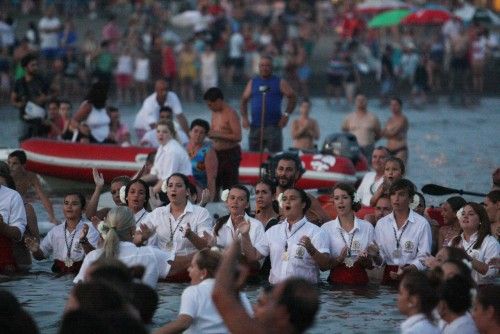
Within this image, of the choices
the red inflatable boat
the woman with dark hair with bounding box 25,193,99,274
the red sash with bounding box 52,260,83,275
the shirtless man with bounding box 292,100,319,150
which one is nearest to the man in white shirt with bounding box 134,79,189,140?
the red inflatable boat

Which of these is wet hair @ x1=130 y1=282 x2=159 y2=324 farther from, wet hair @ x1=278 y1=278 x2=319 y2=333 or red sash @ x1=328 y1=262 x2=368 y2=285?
red sash @ x1=328 y1=262 x2=368 y2=285

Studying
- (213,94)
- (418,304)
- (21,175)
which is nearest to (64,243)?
(21,175)

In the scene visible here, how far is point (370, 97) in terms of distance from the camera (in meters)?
44.0

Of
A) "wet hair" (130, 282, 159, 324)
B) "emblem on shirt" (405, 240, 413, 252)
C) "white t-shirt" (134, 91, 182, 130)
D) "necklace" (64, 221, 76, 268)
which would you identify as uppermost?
"white t-shirt" (134, 91, 182, 130)

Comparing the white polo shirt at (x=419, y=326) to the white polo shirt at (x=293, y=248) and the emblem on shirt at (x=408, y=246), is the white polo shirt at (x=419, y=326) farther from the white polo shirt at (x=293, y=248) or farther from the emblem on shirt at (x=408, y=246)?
the emblem on shirt at (x=408, y=246)

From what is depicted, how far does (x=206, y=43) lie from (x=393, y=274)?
94.7 feet

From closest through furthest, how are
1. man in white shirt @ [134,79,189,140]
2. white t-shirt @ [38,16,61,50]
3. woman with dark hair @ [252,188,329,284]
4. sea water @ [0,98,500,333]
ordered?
sea water @ [0,98,500,333] < woman with dark hair @ [252,188,329,284] < man in white shirt @ [134,79,189,140] < white t-shirt @ [38,16,61,50]

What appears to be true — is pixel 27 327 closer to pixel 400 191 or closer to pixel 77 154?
pixel 400 191

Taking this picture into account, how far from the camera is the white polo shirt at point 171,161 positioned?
18.2 m

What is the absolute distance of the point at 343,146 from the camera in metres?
23.5

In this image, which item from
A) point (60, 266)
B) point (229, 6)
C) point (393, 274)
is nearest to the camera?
point (393, 274)

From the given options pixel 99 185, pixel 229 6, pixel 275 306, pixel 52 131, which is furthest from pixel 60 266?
pixel 229 6

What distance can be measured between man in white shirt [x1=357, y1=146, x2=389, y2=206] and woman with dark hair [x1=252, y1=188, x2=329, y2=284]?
134 inches

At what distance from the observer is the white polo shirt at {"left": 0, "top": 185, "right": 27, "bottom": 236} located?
14922mm
